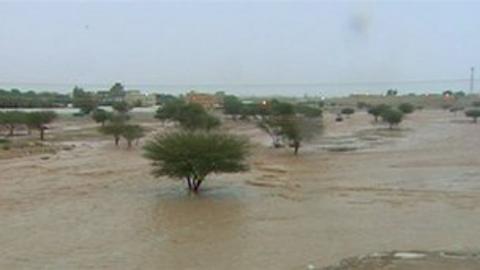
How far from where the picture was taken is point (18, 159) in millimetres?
50250

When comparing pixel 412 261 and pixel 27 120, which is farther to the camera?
pixel 27 120

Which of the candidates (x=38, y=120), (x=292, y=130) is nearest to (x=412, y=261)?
(x=292, y=130)

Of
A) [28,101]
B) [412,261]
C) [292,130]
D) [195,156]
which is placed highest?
[195,156]

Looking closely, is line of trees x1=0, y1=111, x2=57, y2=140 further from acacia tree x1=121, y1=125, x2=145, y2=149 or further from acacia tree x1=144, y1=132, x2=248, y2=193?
acacia tree x1=144, y1=132, x2=248, y2=193

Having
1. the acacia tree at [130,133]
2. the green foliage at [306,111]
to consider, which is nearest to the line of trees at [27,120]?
the acacia tree at [130,133]

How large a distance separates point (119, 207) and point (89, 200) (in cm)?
280

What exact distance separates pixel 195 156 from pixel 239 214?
5358 mm

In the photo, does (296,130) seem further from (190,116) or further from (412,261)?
(412,261)

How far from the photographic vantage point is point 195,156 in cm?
2969

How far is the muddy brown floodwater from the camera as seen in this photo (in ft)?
60.1

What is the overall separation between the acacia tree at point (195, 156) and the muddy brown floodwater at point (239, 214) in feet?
3.07

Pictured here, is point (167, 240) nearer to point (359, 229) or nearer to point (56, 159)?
point (359, 229)

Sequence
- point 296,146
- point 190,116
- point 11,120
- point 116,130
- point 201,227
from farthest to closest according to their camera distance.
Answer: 1. point 11,120
2. point 190,116
3. point 116,130
4. point 296,146
5. point 201,227

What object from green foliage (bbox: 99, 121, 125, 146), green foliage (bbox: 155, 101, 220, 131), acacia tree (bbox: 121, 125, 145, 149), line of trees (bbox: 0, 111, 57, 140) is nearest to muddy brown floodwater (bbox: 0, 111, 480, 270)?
acacia tree (bbox: 121, 125, 145, 149)
